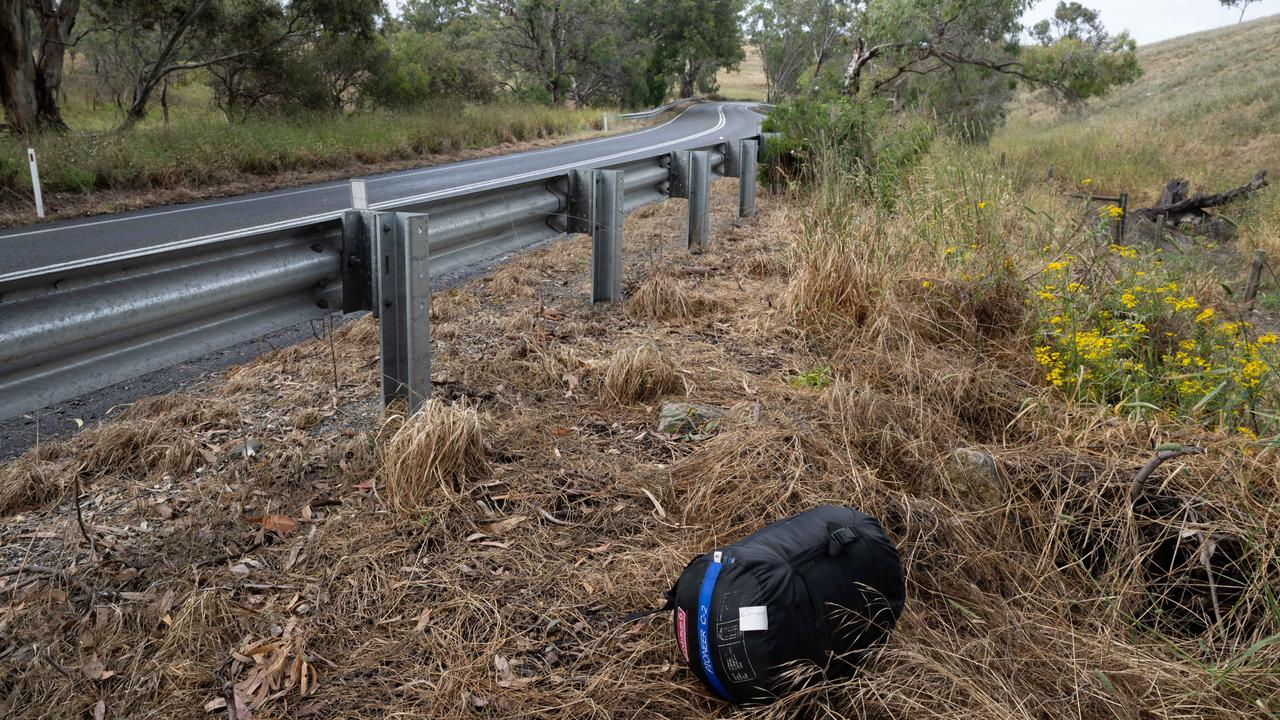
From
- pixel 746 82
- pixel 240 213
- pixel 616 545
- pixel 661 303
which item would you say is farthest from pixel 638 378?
pixel 746 82

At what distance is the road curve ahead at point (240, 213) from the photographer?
9289 mm

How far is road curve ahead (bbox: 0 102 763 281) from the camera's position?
30.5ft

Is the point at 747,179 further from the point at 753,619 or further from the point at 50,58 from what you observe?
the point at 50,58

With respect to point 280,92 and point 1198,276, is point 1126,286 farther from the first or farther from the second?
point 280,92

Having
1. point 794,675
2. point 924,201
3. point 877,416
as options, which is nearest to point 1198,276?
point 924,201

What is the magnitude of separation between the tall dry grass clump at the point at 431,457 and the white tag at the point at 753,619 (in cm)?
128

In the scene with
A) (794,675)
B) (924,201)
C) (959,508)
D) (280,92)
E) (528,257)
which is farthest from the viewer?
(280,92)

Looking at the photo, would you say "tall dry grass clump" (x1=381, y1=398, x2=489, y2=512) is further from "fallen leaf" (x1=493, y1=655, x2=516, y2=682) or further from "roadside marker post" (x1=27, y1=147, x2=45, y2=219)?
"roadside marker post" (x1=27, y1=147, x2=45, y2=219)

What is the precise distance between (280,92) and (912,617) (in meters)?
24.8

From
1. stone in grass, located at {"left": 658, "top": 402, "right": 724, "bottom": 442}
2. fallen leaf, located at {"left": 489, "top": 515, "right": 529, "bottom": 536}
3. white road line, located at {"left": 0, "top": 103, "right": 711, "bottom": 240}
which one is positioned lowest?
Result: fallen leaf, located at {"left": 489, "top": 515, "right": 529, "bottom": 536}

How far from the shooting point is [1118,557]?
9.43 feet

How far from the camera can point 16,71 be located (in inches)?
651

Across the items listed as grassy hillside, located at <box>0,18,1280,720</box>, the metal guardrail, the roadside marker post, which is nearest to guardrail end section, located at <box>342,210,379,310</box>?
the metal guardrail

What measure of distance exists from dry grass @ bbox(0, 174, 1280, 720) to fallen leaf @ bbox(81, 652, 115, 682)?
0.9 inches
